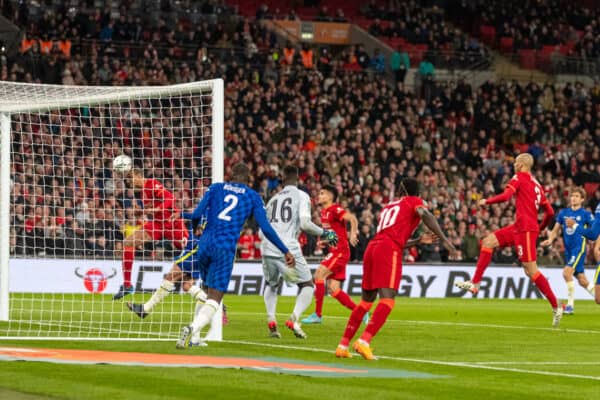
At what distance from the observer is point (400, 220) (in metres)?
12.2

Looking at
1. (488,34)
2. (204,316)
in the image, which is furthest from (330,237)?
(488,34)

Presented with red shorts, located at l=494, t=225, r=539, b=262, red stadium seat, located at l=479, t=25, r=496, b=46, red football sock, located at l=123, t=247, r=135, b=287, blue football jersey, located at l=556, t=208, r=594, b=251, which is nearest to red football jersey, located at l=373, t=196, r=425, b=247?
red shorts, located at l=494, t=225, r=539, b=262

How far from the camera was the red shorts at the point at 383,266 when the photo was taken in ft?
39.9

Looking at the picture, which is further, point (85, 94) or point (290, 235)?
point (85, 94)

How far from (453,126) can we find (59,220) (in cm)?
1954

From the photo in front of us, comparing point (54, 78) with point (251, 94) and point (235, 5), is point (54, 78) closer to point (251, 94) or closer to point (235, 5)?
point (251, 94)

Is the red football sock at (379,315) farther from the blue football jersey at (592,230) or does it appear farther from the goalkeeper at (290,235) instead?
the blue football jersey at (592,230)

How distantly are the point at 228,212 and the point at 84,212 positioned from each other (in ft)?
35.1

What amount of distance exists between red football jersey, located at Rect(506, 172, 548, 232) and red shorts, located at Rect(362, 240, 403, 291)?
6.55 meters

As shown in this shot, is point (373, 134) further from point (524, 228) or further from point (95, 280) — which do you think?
point (524, 228)

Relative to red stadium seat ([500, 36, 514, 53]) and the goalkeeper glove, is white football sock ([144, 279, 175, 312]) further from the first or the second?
red stadium seat ([500, 36, 514, 53])

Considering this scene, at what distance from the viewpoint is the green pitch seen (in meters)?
9.51

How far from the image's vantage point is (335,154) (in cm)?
3453

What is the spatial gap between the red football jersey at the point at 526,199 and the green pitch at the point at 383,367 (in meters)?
1.64
